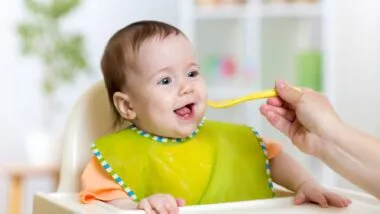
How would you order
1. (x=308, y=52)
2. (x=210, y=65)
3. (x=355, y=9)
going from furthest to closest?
(x=210, y=65)
(x=308, y=52)
(x=355, y=9)

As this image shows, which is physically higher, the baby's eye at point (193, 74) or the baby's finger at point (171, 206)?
the baby's eye at point (193, 74)

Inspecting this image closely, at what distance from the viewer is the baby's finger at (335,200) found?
3.50 ft

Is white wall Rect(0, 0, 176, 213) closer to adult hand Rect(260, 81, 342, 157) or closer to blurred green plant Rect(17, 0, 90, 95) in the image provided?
blurred green plant Rect(17, 0, 90, 95)

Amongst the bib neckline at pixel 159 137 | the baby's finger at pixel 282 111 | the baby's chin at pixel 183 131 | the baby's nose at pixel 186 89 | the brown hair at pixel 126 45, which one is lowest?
the bib neckline at pixel 159 137

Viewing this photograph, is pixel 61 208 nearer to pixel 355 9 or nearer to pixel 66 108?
pixel 355 9

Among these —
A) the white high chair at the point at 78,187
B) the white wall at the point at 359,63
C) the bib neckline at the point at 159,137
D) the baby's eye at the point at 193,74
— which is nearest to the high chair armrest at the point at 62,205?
the white high chair at the point at 78,187

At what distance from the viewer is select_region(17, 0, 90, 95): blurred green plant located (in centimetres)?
322

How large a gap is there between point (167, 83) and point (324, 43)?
1629 mm

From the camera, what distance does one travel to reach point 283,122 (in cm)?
110

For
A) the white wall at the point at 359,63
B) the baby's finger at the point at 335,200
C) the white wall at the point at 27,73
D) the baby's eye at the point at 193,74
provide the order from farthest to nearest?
the white wall at the point at 27,73, the white wall at the point at 359,63, the baby's eye at the point at 193,74, the baby's finger at the point at 335,200

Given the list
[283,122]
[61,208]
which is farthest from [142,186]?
[283,122]

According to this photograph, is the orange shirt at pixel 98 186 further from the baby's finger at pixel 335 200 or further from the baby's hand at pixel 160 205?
the baby's finger at pixel 335 200

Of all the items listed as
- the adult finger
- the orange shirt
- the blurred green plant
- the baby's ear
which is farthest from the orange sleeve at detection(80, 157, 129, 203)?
the blurred green plant

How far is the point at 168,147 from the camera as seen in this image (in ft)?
3.79
